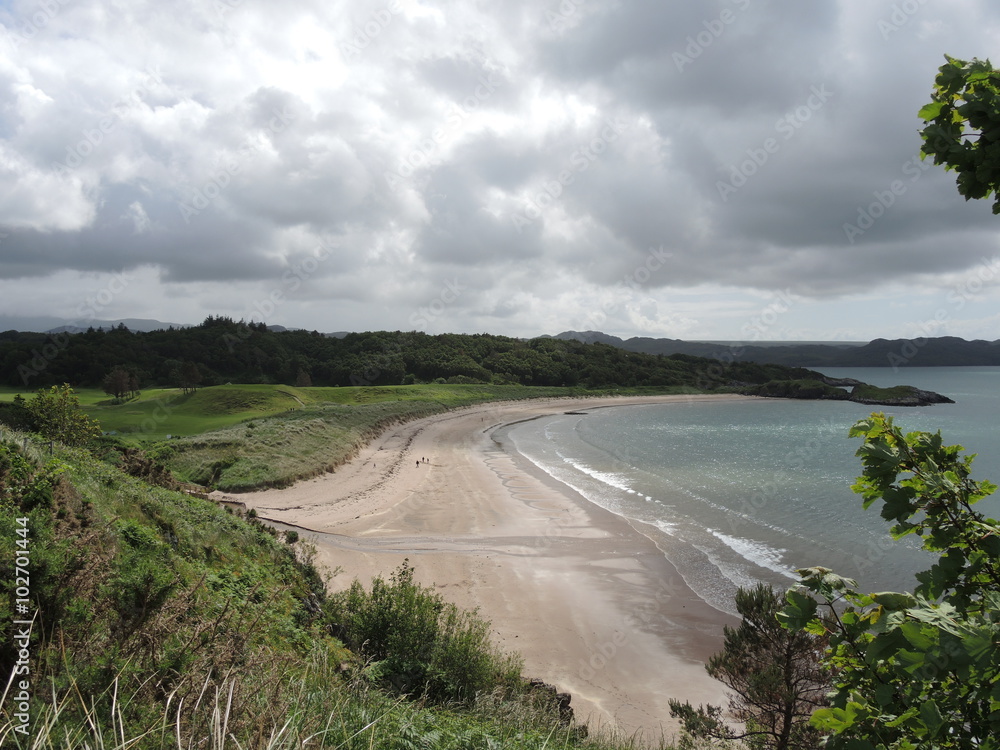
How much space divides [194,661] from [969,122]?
581 cm

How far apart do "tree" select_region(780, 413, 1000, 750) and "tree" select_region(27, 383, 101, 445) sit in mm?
21260

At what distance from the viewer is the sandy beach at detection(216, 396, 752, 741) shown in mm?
10992

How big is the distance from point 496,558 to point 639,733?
9.38 m

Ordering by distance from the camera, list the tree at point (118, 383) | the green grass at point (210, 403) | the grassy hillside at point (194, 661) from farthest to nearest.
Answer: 1. the tree at point (118, 383)
2. the green grass at point (210, 403)
3. the grassy hillside at point (194, 661)

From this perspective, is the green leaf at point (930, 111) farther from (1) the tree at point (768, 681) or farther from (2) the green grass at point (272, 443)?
(2) the green grass at point (272, 443)

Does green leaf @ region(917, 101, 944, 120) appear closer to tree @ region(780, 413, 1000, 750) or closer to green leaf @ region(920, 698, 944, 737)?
tree @ region(780, 413, 1000, 750)

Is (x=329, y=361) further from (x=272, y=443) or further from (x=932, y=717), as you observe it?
(x=932, y=717)

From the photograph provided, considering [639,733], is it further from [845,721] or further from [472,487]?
[472,487]

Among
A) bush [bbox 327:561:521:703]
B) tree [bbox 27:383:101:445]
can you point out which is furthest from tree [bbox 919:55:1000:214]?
tree [bbox 27:383:101:445]

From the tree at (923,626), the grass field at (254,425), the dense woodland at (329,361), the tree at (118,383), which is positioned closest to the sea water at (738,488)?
the tree at (923,626)

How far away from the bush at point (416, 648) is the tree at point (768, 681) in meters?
3.18

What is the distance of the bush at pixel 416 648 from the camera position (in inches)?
290

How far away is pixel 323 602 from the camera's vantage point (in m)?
10.9

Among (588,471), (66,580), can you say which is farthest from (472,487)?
(66,580)
